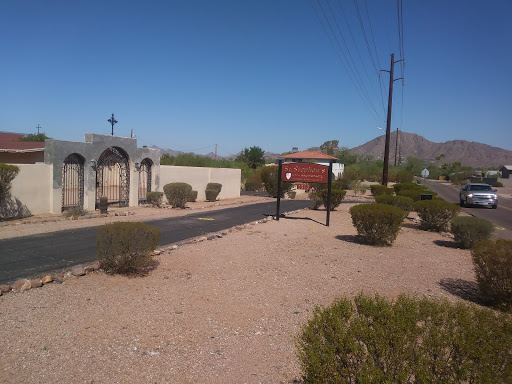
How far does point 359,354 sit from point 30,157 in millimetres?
25478

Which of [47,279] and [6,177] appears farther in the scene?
[6,177]

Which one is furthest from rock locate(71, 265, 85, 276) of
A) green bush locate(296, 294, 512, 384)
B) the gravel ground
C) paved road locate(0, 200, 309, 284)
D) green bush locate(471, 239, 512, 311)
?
green bush locate(471, 239, 512, 311)

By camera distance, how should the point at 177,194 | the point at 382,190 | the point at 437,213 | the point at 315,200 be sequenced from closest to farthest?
the point at 437,213 < the point at 177,194 < the point at 315,200 < the point at 382,190

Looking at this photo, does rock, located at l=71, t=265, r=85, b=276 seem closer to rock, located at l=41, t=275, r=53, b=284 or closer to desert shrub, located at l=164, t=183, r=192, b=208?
rock, located at l=41, t=275, r=53, b=284

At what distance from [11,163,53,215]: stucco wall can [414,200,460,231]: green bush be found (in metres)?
15.6

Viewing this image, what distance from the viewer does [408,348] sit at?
296 centimetres

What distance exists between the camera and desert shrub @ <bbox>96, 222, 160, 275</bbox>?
7.93 m

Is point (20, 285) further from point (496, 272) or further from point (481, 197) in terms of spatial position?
point (481, 197)

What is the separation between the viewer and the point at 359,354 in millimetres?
2975

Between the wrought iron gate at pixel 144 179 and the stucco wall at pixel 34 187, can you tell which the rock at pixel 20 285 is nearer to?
the stucco wall at pixel 34 187

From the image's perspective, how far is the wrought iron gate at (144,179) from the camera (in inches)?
904

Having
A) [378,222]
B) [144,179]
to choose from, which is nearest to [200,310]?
[378,222]

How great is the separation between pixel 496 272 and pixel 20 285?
27.0 feet

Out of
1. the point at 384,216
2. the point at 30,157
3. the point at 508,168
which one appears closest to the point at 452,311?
the point at 384,216
